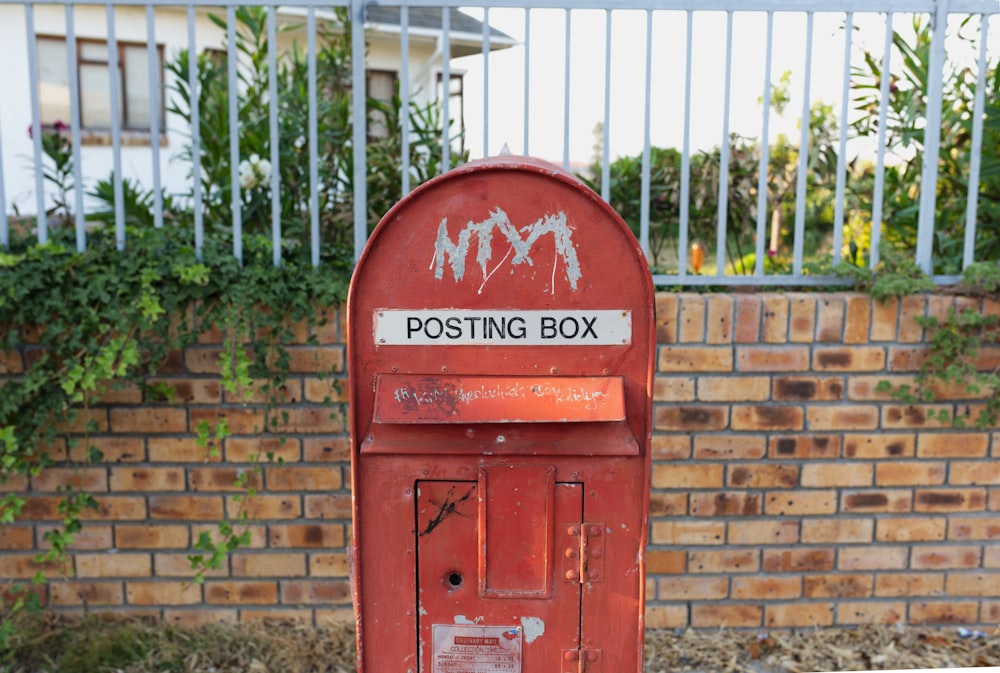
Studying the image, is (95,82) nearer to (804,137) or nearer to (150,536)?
(150,536)

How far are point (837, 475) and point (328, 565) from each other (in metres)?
1.84

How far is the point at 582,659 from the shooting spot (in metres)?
1.79

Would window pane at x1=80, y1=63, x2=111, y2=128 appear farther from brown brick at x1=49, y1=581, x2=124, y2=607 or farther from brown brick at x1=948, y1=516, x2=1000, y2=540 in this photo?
brown brick at x1=948, y1=516, x2=1000, y2=540

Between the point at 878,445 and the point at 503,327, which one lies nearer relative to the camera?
the point at 503,327

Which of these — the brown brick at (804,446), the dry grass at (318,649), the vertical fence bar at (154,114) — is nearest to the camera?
the vertical fence bar at (154,114)

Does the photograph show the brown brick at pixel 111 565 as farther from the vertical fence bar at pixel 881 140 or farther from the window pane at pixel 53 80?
the window pane at pixel 53 80

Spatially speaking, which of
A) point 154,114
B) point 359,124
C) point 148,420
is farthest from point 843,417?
point 154,114

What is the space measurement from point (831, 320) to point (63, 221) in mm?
2803

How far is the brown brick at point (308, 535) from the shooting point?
2934 mm

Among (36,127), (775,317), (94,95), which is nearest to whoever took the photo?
(36,127)

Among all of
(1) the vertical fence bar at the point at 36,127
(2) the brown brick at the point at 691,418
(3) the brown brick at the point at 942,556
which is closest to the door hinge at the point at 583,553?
(2) the brown brick at the point at 691,418

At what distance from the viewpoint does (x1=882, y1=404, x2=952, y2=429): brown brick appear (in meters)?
2.92

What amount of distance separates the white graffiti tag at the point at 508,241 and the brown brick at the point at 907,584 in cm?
208

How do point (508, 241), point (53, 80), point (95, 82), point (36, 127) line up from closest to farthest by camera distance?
1. point (508, 241)
2. point (36, 127)
3. point (95, 82)
4. point (53, 80)
